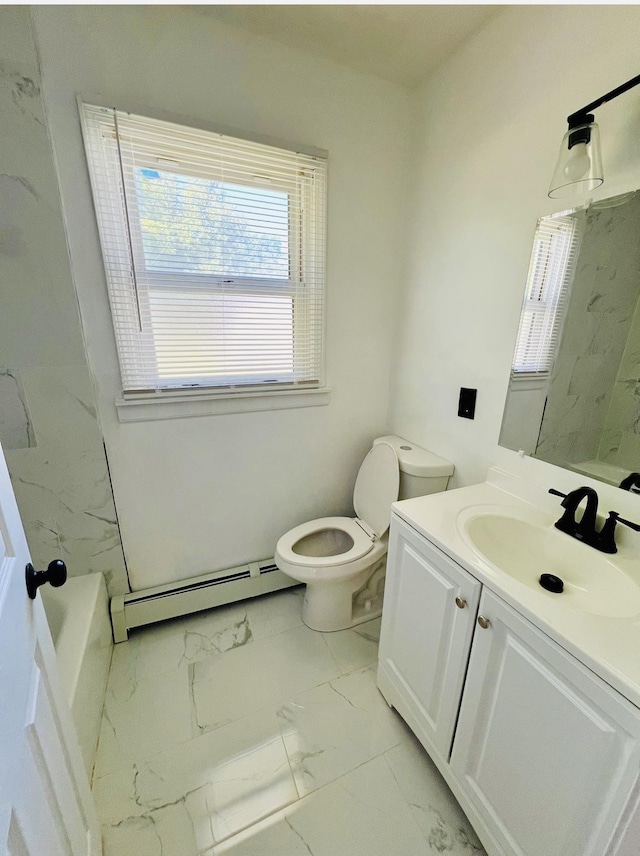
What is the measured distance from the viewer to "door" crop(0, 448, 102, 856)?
0.47 metres

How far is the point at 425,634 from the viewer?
108 cm

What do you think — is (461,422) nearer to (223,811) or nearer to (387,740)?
(387,740)

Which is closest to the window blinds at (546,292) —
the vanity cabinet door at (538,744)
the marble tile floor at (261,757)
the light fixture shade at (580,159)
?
the light fixture shade at (580,159)

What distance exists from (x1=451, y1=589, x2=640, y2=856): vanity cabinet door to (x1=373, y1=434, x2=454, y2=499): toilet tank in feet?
2.36

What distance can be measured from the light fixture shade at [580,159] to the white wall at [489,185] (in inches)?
5.3

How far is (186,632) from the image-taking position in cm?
164

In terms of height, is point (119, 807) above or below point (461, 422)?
below

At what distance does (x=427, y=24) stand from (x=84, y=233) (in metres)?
1.42

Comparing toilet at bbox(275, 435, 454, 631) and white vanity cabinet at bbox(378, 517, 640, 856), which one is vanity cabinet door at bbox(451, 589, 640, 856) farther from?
toilet at bbox(275, 435, 454, 631)

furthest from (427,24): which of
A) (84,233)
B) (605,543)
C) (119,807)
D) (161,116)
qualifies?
(119,807)

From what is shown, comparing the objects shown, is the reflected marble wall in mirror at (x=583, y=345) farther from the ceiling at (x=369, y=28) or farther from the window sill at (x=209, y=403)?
the window sill at (x=209, y=403)

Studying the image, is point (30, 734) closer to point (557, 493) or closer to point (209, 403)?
point (209, 403)

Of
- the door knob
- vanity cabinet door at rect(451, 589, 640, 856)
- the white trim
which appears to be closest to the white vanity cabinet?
vanity cabinet door at rect(451, 589, 640, 856)

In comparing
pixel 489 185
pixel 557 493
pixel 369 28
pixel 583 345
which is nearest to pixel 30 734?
pixel 557 493
